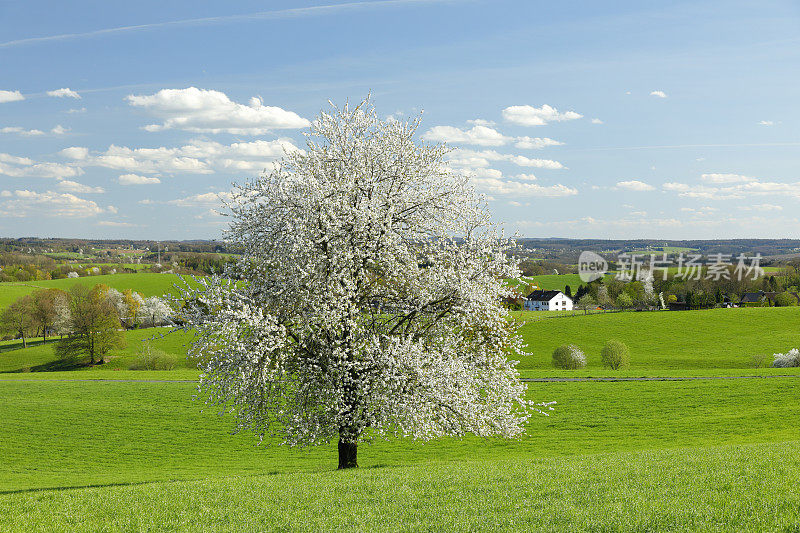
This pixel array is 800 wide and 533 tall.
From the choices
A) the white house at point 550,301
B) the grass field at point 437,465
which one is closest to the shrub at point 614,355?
the grass field at point 437,465

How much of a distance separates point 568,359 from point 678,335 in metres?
34.6

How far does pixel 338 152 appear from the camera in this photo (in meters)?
20.0

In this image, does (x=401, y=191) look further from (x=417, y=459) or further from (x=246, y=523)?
(x=417, y=459)

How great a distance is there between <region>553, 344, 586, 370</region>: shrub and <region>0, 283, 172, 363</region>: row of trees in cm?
4523

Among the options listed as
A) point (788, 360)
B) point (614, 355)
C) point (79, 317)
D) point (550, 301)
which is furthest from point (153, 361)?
point (550, 301)

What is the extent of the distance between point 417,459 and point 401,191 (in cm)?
1591

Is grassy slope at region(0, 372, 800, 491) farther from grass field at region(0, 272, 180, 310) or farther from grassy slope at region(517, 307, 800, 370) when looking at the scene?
grass field at region(0, 272, 180, 310)

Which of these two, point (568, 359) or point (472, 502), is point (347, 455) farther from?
point (568, 359)

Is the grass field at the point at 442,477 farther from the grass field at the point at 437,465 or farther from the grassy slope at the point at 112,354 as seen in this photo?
the grassy slope at the point at 112,354

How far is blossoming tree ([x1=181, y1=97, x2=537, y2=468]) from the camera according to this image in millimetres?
17828

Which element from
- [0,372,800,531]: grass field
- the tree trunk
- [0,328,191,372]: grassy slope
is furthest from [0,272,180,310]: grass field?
the tree trunk

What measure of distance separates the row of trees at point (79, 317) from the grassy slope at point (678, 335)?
61.5 meters

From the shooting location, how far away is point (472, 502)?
1262cm

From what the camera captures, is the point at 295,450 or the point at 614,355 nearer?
the point at 295,450
